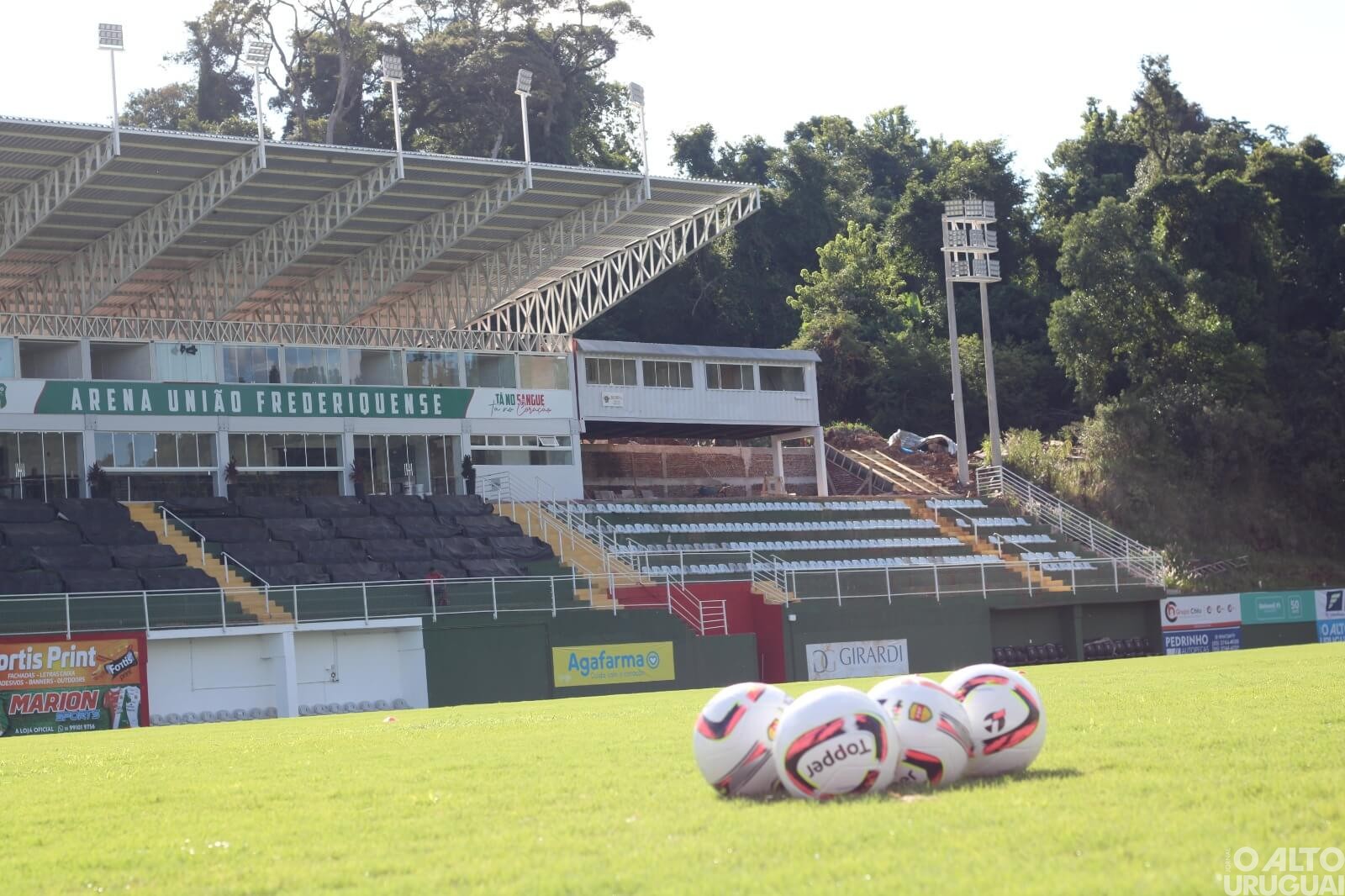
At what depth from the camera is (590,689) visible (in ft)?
123

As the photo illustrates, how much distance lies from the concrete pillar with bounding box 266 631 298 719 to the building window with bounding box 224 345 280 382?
1469 centimetres

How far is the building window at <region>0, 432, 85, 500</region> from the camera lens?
4316 cm

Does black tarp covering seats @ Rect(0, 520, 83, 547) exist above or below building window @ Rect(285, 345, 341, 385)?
below

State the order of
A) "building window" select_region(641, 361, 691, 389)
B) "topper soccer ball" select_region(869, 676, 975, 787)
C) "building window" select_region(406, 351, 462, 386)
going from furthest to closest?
"building window" select_region(641, 361, 691, 389) < "building window" select_region(406, 351, 462, 386) < "topper soccer ball" select_region(869, 676, 975, 787)

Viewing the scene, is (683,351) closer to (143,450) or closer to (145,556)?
(143,450)

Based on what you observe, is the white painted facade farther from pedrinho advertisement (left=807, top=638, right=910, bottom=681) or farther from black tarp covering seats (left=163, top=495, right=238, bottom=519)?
pedrinho advertisement (left=807, top=638, right=910, bottom=681)

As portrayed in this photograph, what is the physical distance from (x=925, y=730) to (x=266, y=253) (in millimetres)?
40260

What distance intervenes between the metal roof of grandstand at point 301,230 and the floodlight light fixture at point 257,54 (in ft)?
8.03

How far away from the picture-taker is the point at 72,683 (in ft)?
102

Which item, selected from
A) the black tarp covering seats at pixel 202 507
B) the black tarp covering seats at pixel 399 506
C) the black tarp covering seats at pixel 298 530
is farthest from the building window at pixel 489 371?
the black tarp covering seats at pixel 202 507

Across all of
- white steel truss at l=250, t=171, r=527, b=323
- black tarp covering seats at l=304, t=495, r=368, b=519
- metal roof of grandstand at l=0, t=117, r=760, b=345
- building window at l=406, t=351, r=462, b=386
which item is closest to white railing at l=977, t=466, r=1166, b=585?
metal roof of grandstand at l=0, t=117, r=760, b=345

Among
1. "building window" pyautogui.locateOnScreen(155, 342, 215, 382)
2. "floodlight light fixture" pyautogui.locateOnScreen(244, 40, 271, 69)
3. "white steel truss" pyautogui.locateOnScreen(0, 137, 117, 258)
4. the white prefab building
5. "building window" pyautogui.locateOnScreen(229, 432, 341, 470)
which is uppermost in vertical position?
"floodlight light fixture" pyautogui.locateOnScreen(244, 40, 271, 69)

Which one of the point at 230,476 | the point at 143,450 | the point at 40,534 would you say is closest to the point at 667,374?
the point at 230,476

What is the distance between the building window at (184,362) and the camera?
46438mm
